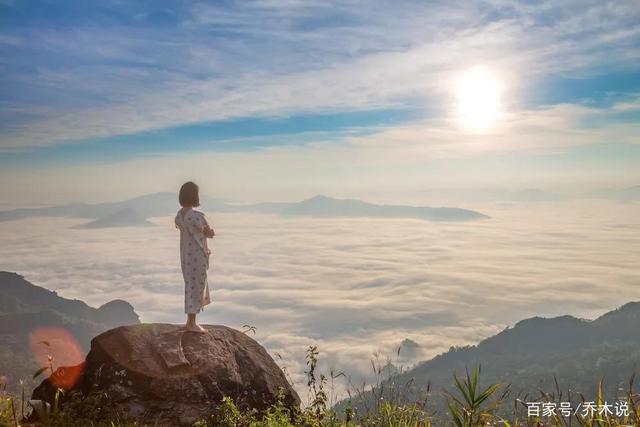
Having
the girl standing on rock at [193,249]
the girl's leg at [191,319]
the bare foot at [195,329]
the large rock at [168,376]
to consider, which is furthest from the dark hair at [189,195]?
the large rock at [168,376]

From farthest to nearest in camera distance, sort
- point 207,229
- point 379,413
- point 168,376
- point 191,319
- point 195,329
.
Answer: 1. point 207,229
2. point 191,319
3. point 195,329
4. point 168,376
5. point 379,413

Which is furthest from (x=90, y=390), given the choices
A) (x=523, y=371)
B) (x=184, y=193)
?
(x=523, y=371)

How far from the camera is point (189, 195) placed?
1161 cm

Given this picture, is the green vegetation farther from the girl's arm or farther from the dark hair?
the dark hair

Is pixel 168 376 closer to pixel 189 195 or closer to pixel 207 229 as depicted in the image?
pixel 207 229

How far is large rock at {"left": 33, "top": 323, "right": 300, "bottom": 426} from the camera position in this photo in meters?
10.0

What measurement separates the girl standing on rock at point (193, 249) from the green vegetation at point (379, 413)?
8.95ft

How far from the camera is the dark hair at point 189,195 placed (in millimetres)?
11586

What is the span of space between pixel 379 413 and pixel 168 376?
4.33 metres

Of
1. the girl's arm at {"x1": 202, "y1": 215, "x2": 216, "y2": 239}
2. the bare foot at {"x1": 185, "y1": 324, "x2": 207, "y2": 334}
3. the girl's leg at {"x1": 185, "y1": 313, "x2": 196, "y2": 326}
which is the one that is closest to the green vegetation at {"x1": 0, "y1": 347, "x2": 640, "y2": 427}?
the bare foot at {"x1": 185, "y1": 324, "x2": 207, "y2": 334}

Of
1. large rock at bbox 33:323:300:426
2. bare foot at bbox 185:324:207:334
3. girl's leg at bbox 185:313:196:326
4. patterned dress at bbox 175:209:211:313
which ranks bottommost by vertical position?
large rock at bbox 33:323:300:426

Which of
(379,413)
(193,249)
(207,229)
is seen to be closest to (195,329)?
Answer: (193,249)

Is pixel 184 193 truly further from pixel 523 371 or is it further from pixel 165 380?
pixel 523 371

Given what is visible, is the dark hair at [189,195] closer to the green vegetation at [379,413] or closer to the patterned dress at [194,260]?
the patterned dress at [194,260]
